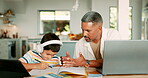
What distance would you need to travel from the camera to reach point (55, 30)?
7707mm

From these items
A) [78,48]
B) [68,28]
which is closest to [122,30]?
[78,48]

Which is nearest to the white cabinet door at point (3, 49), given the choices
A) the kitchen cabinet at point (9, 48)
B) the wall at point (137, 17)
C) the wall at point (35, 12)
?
the kitchen cabinet at point (9, 48)

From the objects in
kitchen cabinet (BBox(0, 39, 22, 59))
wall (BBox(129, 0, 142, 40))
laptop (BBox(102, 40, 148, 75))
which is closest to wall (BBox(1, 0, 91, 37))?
kitchen cabinet (BBox(0, 39, 22, 59))

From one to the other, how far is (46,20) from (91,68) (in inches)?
253

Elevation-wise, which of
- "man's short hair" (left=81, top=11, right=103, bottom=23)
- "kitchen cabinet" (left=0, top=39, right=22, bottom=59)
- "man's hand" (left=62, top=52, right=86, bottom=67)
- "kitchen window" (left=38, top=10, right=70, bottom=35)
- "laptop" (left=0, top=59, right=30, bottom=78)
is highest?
"kitchen window" (left=38, top=10, right=70, bottom=35)

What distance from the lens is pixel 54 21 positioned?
25.1 ft

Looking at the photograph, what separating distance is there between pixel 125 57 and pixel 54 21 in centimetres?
668

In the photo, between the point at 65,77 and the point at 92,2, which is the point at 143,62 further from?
the point at 92,2

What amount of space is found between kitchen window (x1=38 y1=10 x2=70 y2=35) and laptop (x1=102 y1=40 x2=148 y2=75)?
650 centimetres

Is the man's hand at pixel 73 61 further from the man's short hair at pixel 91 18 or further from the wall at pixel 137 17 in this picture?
the wall at pixel 137 17

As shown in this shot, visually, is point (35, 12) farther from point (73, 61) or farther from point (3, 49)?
point (73, 61)

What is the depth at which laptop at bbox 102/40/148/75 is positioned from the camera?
1.09 m

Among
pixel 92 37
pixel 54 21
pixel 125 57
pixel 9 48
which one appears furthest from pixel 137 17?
pixel 125 57

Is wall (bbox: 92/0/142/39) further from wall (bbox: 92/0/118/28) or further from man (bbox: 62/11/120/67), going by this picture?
man (bbox: 62/11/120/67)
